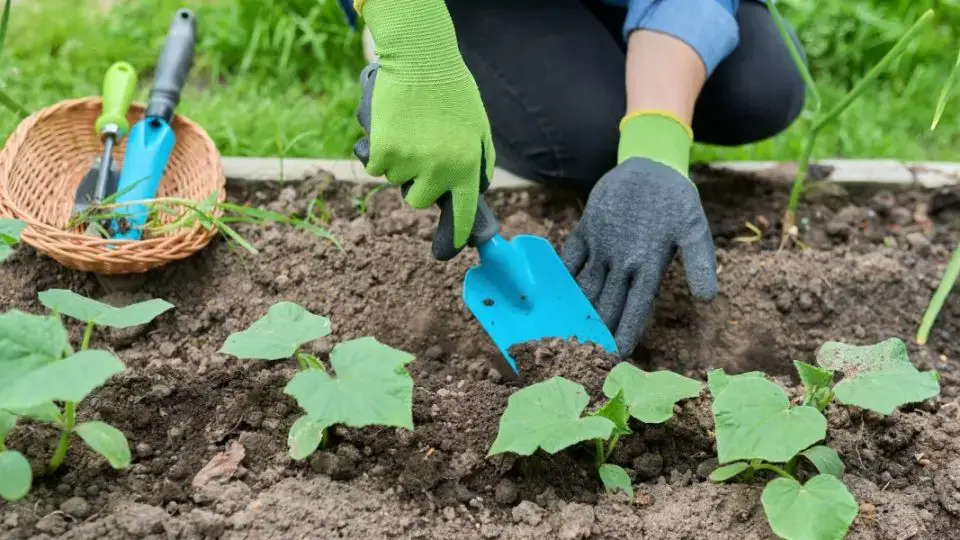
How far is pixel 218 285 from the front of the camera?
1636 millimetres

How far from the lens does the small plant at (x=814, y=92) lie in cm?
151

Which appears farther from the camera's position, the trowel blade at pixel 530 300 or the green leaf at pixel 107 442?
the trowel blade at pixel 530 300

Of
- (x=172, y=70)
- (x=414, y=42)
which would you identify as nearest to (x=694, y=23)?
(x=414, y=42)

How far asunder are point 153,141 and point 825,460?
1.25 m

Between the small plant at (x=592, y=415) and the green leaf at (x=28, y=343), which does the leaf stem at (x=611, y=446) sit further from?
the green leaf at (x=28, y=343)

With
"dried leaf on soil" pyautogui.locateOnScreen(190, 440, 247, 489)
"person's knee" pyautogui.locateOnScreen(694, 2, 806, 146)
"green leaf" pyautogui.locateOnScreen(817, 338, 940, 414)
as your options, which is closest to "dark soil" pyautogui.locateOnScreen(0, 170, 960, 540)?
"dried leaf on soil" pyautogui.locateOnScreen(190, 440, 247, 489)

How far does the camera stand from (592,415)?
1240 millimetres

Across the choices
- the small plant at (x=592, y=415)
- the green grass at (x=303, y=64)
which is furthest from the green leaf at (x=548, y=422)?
the green grass at (x=303, y=64)

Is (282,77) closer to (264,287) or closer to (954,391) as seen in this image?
(264,287)

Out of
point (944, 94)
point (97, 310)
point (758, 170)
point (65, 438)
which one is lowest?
point (758, 170)

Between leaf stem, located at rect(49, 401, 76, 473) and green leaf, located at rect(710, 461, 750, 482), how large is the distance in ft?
2.62

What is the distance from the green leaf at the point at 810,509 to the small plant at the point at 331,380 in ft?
1.45

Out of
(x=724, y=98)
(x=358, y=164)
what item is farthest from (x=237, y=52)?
(x=724, y=98)

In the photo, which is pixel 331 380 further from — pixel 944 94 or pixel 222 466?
pixel 944 94
